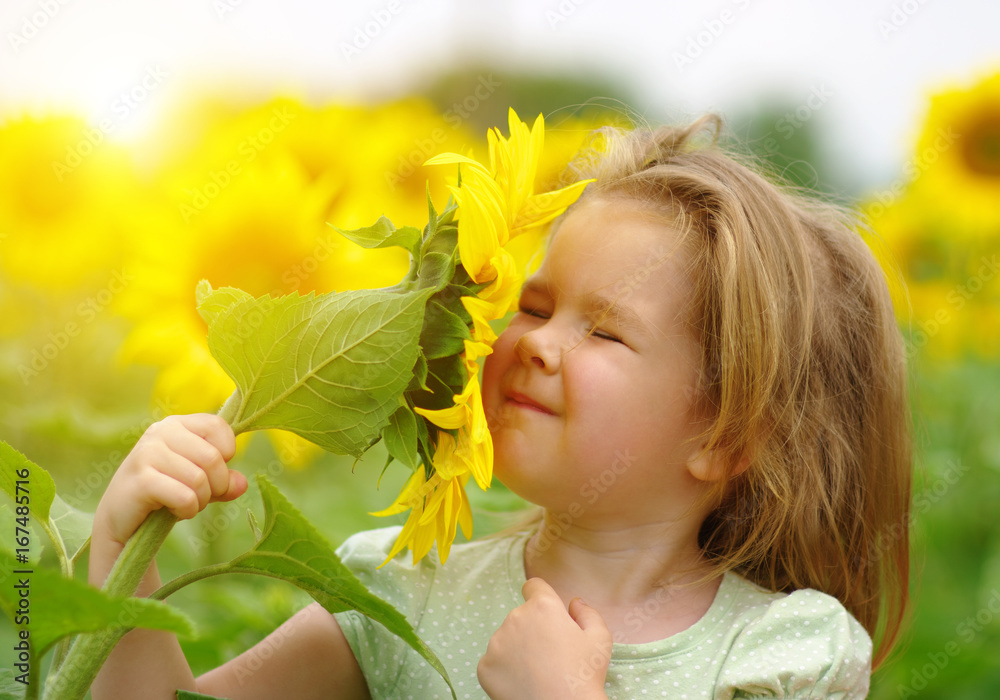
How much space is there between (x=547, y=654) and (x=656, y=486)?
0.21 metres

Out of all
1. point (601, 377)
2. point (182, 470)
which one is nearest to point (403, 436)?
point (182, 470)

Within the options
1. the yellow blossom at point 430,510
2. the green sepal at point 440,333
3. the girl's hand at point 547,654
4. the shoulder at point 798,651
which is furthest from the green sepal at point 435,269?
the shoulder at point 798,651

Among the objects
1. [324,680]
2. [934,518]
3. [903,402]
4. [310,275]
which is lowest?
[934,518]

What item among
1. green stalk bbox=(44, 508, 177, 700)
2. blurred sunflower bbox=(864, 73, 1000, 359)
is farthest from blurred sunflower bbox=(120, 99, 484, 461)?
blurred sunflower bbox=(864, 73, 1000, 359)

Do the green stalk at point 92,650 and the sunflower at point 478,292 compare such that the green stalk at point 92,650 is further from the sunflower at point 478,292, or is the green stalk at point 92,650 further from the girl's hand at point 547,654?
the girl's hand at point 547,654

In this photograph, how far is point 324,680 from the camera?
0.92 m

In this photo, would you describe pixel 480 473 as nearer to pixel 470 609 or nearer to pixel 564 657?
pixel 564 657

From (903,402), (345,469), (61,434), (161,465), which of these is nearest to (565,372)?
(161,465)

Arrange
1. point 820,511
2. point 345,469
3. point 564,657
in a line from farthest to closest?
point 345,469, point 820,511, point 564,657

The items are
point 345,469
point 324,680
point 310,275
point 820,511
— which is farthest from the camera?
point 345,469

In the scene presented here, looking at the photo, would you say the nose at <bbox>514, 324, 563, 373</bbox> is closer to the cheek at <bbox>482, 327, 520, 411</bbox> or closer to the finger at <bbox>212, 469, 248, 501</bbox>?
the cheek at <bbox>482, 327, 520, 411</bbox>

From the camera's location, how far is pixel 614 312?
34.5 inches

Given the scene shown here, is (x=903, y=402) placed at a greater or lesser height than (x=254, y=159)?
lesser

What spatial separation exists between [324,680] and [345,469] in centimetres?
94
